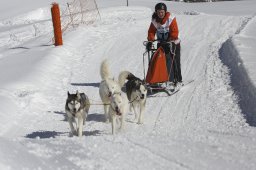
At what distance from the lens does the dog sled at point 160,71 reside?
890 centimetres

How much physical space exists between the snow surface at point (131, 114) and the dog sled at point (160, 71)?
1.09 feet

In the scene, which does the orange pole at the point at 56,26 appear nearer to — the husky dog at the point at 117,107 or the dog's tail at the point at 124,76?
the dog's tail at the point at 124,76

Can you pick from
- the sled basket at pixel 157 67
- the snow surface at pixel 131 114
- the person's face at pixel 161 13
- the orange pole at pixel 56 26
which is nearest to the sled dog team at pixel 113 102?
the snow surface at pixel 131 114

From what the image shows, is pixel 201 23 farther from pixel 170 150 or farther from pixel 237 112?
pixel 170 150

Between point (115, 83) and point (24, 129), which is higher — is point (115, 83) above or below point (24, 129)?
above

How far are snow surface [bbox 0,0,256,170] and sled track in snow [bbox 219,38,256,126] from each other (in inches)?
1.0

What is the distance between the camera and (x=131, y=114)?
27.4 feet

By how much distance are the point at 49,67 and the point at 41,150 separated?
5905mm

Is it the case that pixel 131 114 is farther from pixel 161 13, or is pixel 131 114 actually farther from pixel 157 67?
pixel 161 13

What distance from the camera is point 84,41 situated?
48.2 feet

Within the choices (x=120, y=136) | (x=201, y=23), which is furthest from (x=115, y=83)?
(x=201, y=23)

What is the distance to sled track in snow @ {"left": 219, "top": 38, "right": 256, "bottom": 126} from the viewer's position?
727 centimetres

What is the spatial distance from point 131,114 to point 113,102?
4.39ft

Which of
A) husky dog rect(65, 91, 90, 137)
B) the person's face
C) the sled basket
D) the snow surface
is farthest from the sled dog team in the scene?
the person's face
